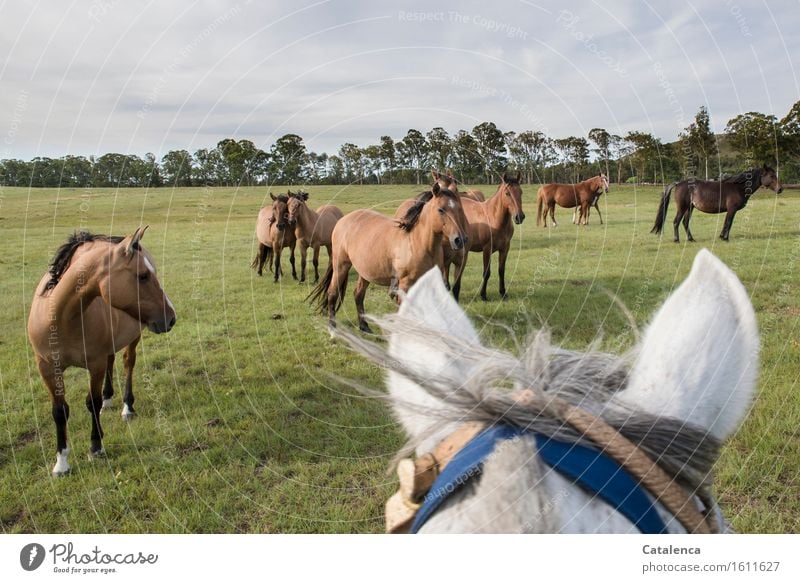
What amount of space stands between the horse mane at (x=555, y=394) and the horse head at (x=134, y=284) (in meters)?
2.97

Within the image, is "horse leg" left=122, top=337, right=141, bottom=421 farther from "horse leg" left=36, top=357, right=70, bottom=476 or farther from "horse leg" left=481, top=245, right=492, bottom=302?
"horse leg" left=481, top=245, right=492, bottom=302

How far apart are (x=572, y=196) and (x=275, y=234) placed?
49.5 ft

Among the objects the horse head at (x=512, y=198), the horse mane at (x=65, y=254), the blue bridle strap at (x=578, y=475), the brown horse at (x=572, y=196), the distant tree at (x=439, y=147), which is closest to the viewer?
the blue bridle strap at (x=578, y=475)

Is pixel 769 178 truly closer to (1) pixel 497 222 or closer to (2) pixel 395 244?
(1) pixel 497 222

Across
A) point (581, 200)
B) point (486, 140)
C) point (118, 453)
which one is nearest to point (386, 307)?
point (486, 140)

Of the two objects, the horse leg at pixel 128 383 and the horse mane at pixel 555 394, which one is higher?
the horse mane at pixel 555 394

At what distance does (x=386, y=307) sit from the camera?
9.41 meters

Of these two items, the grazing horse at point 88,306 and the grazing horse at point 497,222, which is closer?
the grazing horse at point 88,306

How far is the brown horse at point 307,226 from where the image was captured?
470 inches

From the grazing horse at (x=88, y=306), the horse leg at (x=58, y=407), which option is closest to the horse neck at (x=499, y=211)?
the grazing horse at (x=88, y=306)

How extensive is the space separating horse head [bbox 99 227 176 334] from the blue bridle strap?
10.6 feet

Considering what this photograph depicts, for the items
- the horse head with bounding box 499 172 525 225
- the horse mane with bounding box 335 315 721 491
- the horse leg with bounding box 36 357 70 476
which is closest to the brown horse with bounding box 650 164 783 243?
the horse head with bounding box 499 172 525 225

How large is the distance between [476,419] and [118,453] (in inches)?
168

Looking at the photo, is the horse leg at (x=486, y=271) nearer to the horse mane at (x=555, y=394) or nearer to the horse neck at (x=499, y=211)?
the horse neck at (x=499, y=211)
